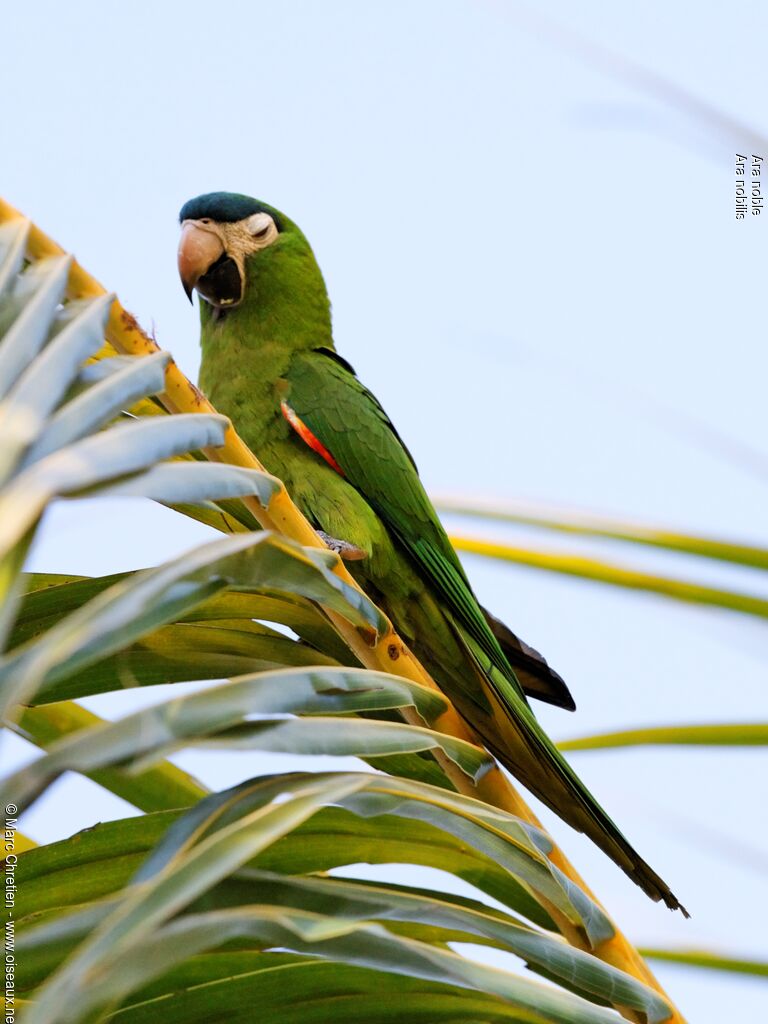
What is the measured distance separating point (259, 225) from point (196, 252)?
0.61 feet

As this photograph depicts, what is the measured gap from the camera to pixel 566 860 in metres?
1.01

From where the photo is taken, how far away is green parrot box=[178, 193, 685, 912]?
62.1 inches

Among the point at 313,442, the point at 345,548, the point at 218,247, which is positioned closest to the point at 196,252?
the point at 218,247

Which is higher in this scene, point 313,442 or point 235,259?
point 235,259

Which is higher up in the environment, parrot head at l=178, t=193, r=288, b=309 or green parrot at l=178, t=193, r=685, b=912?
parrot head at l=178, t=193, r=288, b=309

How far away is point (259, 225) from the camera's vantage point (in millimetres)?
2393

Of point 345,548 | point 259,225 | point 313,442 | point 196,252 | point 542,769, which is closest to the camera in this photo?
point 542,769

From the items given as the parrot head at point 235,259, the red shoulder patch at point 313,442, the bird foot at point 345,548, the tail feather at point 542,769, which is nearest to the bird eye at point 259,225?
the parrot head at point 235,259

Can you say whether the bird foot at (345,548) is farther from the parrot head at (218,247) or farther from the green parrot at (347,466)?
the parrot head at (218,247)

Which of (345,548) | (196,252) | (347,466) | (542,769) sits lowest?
(542,769)

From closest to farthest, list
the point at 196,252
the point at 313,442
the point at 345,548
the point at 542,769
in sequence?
the point at 542,769, the point at 345,548, the point at 313,442, the point at 196,252

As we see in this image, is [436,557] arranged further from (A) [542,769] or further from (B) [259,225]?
(B) [259,225]

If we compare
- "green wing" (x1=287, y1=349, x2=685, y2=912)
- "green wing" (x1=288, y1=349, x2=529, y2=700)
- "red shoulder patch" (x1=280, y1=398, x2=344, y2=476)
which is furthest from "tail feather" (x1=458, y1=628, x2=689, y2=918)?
"red shoulder patch" (x1=280, y1=398, x2=344, y2=476)

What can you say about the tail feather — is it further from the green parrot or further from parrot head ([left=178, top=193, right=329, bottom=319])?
parrot head ([left=178, top=193, right=329, bottom=319])
